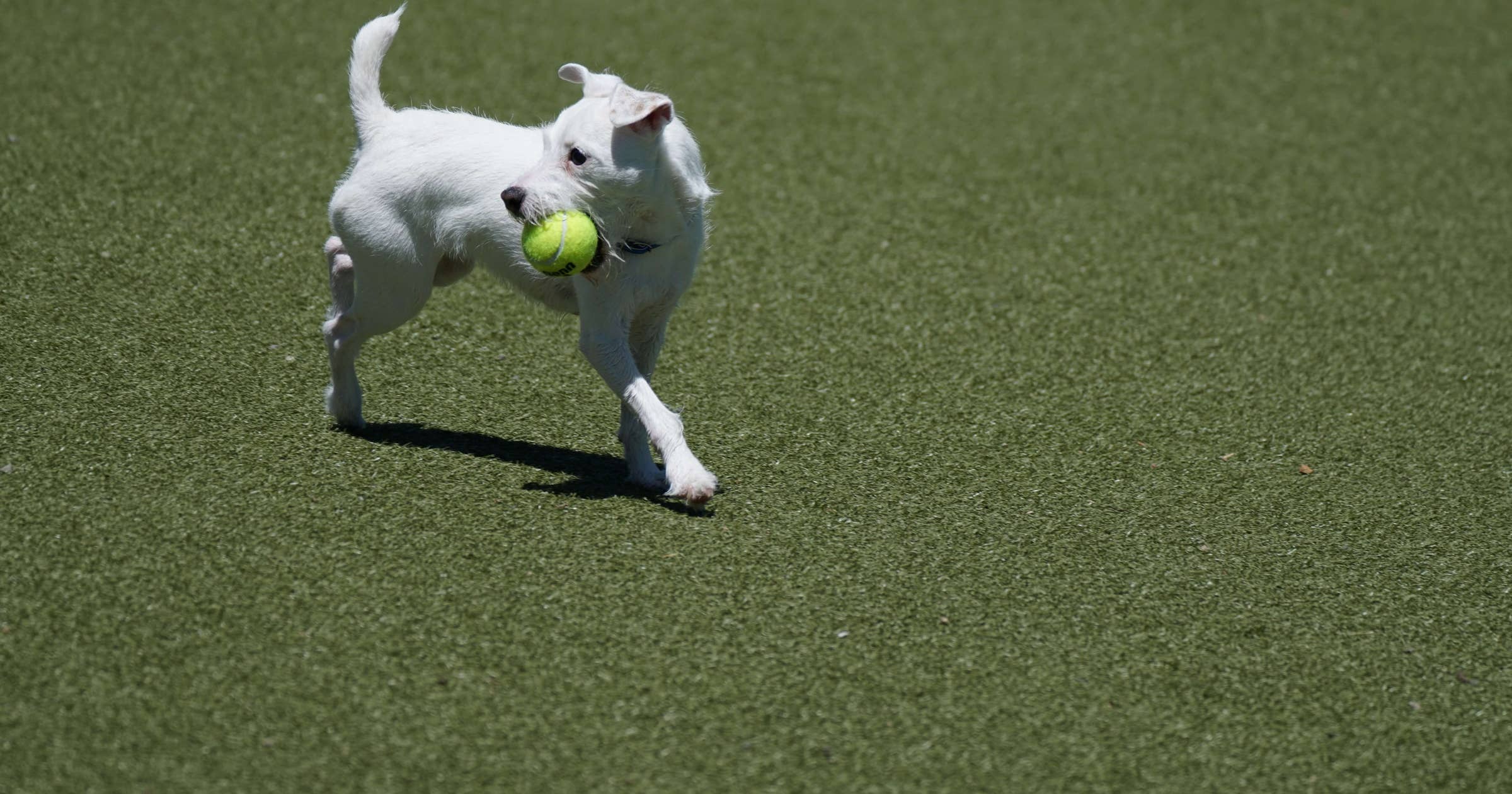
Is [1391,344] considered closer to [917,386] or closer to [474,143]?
[917,386]

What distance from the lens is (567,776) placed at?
11.2 ft

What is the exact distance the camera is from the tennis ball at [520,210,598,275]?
13.9ft

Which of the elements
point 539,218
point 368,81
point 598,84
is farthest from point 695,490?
point 368,81

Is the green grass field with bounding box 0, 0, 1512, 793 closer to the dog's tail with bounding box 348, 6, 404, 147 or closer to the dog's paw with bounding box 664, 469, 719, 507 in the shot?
the dog's paw with bounding box 664, 469, 719, 507

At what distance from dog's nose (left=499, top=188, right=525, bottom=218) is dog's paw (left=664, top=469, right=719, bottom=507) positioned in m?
1.02

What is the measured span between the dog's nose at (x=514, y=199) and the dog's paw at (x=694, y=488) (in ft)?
3.36

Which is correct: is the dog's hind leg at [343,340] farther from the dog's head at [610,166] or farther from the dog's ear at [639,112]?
the dog's ear at [639,112]

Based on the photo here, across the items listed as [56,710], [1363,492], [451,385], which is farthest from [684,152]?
[1363,492]

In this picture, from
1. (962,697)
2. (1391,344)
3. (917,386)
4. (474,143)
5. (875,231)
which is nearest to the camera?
(962,697)

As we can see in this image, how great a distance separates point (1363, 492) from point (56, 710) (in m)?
4.62

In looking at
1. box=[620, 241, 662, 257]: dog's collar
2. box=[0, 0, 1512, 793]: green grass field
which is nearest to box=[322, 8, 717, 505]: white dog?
box=[620, 241, 662, 257]: dog's collar

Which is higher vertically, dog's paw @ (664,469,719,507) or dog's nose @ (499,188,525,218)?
dog's nose @ (499,188,525,218)

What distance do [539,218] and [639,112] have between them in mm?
462

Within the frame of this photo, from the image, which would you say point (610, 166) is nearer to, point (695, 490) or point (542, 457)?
point (695, 490)
